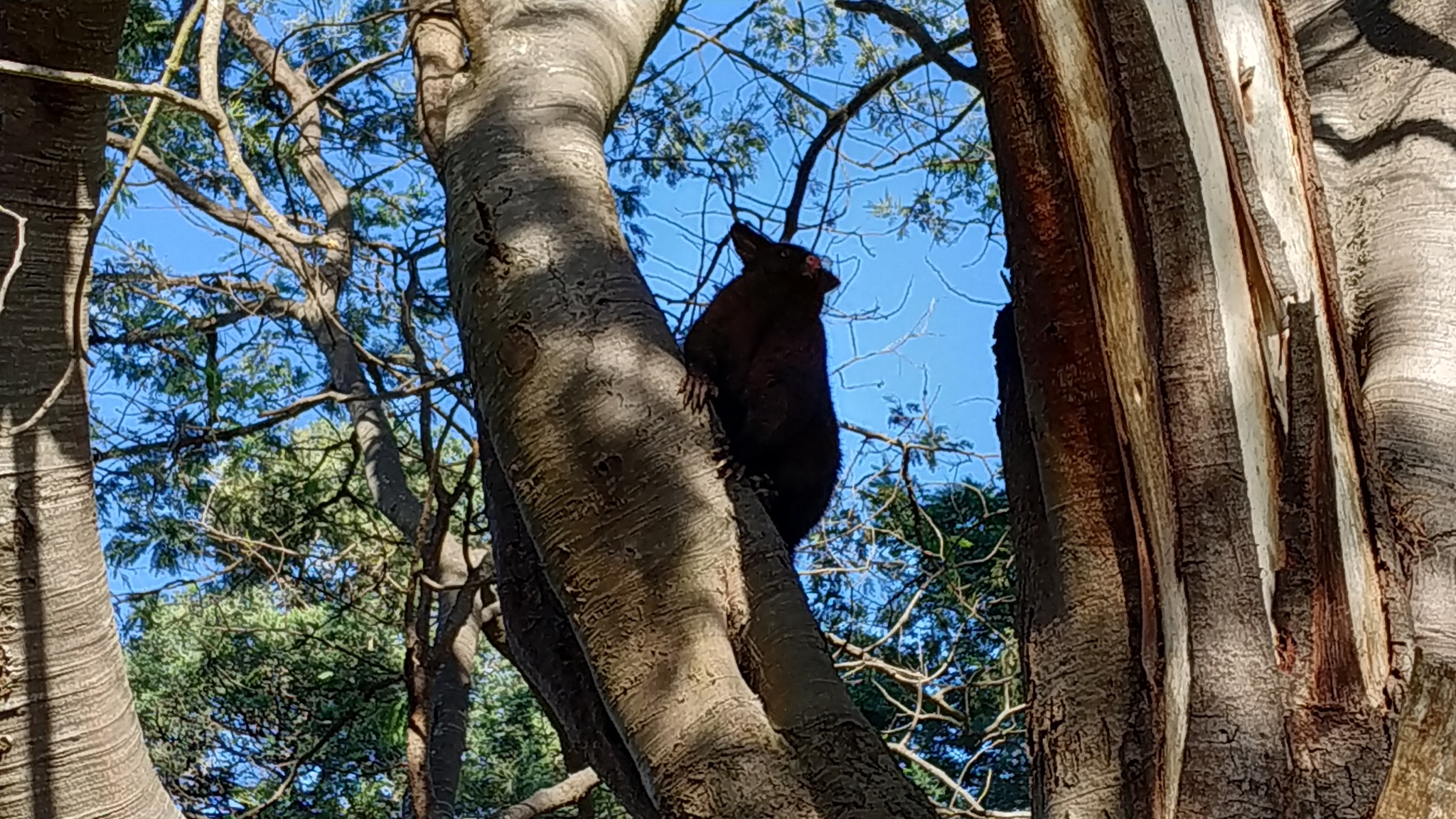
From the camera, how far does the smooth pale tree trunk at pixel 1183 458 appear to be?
1770mm

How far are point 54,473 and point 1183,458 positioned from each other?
6.05 feet

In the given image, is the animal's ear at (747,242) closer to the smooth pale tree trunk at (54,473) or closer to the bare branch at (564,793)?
the bare branch at (564,793)

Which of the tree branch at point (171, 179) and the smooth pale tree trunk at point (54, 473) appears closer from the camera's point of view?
the smooth pale tree trunk at point (54, 473)

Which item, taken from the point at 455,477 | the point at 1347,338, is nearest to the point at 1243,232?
the point at 1347,338

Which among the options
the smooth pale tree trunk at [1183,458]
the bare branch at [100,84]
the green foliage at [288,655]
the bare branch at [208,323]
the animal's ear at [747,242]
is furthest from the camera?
the green foliage at [288,655]

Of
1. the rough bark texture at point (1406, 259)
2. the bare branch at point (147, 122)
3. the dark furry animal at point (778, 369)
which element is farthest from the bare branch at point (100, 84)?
the dark furry animal at point (778, 369)

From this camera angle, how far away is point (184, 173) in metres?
7.68

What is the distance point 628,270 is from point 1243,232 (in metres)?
1.03

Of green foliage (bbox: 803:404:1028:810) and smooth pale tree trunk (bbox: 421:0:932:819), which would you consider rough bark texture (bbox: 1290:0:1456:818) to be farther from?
green foliage (bbox: 803:404:1028:810)

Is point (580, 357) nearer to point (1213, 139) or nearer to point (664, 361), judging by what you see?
point (664, 361)

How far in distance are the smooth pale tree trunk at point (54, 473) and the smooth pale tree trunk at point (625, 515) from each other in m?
0.65

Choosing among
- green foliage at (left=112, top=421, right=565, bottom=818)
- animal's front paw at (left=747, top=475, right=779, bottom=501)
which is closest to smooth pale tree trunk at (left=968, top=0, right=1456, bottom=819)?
animal's front paw at (left=747, top=475, right=779, bottom=501)

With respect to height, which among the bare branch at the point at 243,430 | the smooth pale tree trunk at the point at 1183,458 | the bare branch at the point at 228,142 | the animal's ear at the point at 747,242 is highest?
the animal's ear at the point at 747,242

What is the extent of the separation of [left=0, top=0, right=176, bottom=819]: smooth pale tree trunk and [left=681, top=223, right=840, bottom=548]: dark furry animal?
163 cm
